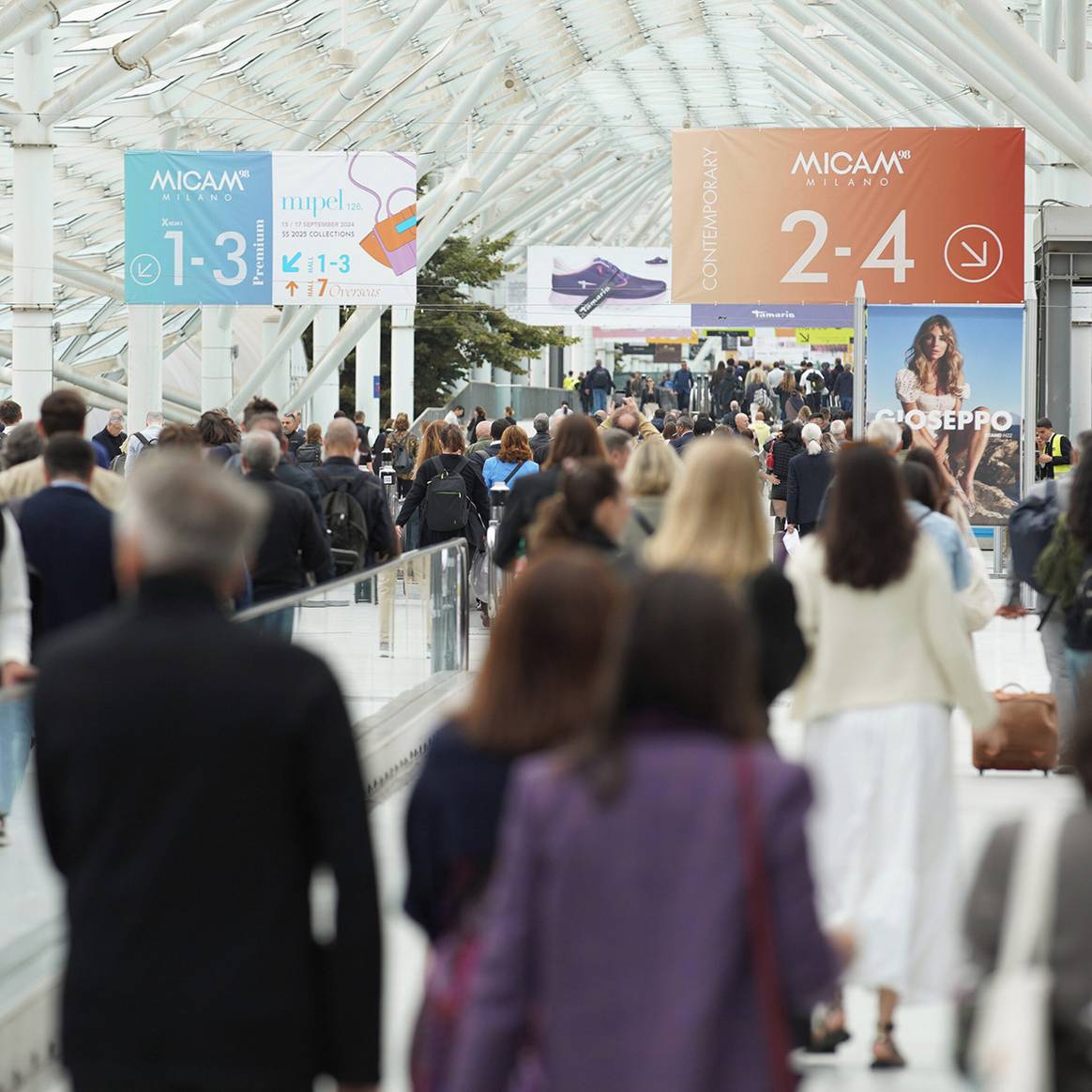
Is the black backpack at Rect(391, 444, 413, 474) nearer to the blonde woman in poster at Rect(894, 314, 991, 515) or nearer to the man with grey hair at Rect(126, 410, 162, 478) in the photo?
the man with grey hair at Rect(126, 410, 162, 478)

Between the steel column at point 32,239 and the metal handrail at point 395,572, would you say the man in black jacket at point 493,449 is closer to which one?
the metal handrail at point 395,572

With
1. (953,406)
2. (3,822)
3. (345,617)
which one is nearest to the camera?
(3,822)

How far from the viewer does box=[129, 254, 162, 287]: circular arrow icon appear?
2186 cm

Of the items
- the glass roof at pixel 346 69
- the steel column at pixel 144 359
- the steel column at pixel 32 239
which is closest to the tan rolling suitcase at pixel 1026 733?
the glass roof at pixel 346 69

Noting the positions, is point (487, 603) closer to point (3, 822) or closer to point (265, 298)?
point (265, 298)

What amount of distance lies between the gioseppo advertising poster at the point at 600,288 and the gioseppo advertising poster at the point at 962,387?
94.9 ft

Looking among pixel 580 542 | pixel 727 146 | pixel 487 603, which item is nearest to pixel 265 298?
pixel 727 146

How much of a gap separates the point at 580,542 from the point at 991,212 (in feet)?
49.2

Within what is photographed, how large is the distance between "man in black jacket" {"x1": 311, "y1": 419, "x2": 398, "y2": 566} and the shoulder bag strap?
30.9 feet

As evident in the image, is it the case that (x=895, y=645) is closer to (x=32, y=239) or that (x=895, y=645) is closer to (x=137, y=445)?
(x=137, y=445)

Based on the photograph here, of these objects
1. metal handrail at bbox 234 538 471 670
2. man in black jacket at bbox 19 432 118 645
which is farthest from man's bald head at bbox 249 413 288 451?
man in black jacket at bbox 19 432 118 645

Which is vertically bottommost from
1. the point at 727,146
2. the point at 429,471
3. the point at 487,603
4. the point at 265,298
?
the point at 487,603

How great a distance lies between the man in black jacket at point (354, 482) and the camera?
40.1 feet

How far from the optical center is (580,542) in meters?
6.69
